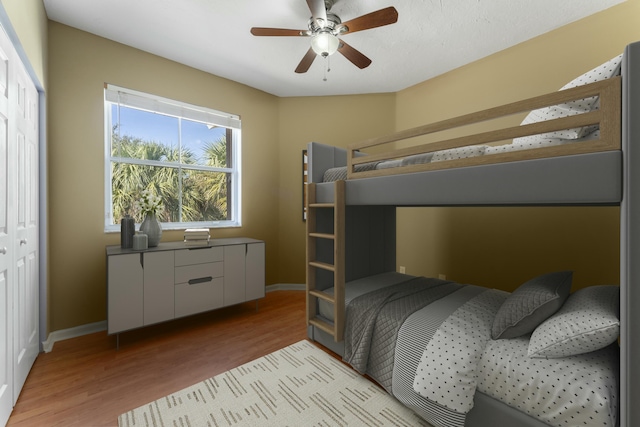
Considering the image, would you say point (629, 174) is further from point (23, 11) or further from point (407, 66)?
point (23, 11)

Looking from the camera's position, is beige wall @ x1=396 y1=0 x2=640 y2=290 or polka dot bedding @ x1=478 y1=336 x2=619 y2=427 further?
beige wall @ x1=396 y1=0 x2=640 y2=290

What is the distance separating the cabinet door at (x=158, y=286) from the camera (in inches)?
93.0

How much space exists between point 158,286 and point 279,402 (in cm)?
145

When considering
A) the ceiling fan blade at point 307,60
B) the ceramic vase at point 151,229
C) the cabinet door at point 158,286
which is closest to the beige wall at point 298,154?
the ceramic vase at point 151,229

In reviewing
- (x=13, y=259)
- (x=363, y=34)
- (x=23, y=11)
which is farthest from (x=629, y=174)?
(x=23, y=11)

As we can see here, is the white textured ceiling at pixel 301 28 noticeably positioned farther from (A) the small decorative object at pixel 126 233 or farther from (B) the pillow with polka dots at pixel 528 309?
(B) the pillow with polka dots at pixel 528 309

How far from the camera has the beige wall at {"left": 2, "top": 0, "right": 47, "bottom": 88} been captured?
58.5 inches

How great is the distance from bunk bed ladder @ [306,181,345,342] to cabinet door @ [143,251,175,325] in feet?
4.01

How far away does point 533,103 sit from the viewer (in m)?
1.26

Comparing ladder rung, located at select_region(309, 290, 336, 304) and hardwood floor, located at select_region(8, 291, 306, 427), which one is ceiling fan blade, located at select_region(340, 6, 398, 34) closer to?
ladder rung, located at select_region(309, 290, 336, 304)

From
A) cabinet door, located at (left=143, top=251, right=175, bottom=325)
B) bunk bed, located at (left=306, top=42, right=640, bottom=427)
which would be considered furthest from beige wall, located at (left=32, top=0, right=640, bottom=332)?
bunk bed, located at (left=306, top=42, right=640, bottom=427)

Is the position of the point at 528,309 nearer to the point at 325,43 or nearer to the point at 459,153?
the point at 459,153

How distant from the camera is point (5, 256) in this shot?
4.72 feet

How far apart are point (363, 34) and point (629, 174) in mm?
2274
